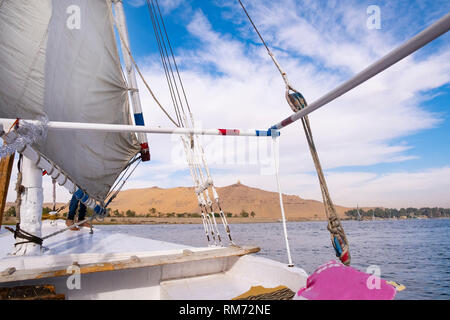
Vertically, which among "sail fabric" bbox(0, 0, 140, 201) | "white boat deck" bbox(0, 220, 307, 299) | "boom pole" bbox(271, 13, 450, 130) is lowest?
"white boat deck" bbox(0, 220, 307, 299)

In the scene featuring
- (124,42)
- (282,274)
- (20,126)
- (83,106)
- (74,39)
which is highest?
(124,42)

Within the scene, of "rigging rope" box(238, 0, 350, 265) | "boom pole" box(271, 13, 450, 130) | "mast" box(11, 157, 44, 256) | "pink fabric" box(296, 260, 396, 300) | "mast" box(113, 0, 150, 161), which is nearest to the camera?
"boom pole" box(271, 13, 450, 130)

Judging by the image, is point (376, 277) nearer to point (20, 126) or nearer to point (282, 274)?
point (282, 274)

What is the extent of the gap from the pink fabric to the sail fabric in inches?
127

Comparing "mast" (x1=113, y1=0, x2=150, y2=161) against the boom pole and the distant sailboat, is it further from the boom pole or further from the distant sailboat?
the boom pole

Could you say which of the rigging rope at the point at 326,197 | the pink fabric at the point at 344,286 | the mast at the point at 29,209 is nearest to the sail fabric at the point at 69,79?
the mast at the point at 29,209

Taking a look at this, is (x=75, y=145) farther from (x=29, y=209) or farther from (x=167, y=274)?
(x=167, y=274)

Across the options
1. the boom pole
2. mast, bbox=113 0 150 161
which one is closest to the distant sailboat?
the boom pole

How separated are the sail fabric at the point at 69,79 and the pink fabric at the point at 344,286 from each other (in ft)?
10.6

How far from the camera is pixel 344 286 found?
1832 millimetres

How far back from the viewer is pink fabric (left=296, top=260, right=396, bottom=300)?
5.65 ft

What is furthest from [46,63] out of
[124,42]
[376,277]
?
[376,277]

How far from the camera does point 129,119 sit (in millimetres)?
6062
